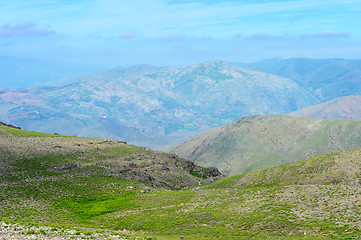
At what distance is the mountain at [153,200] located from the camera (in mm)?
41875

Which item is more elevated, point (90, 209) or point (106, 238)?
point (106, 238)

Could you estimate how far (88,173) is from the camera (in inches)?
3371

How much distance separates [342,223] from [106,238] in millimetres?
29626

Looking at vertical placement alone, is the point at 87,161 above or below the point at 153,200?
above

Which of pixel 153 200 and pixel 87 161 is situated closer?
pixel 153 200

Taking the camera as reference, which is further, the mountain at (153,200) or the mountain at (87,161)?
the mountain at (87,161)

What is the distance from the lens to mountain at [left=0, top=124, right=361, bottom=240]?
41875 millimetres

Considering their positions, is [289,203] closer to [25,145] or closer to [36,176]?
[36,176]

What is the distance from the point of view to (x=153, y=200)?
67938 millimetres

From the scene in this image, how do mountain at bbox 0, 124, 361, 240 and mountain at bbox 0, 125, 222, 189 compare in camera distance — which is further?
mountain at bbox 0, 125, 222, 189

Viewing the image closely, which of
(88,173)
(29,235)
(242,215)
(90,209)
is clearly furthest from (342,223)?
(88,173)

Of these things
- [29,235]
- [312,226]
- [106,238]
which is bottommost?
[312,226]

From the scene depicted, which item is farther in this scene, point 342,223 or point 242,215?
point 242,215

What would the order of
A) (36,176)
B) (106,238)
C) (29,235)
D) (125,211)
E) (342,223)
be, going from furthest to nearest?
(36,176)
(125,211)
(342,223)
(106,238)
(29,235)
